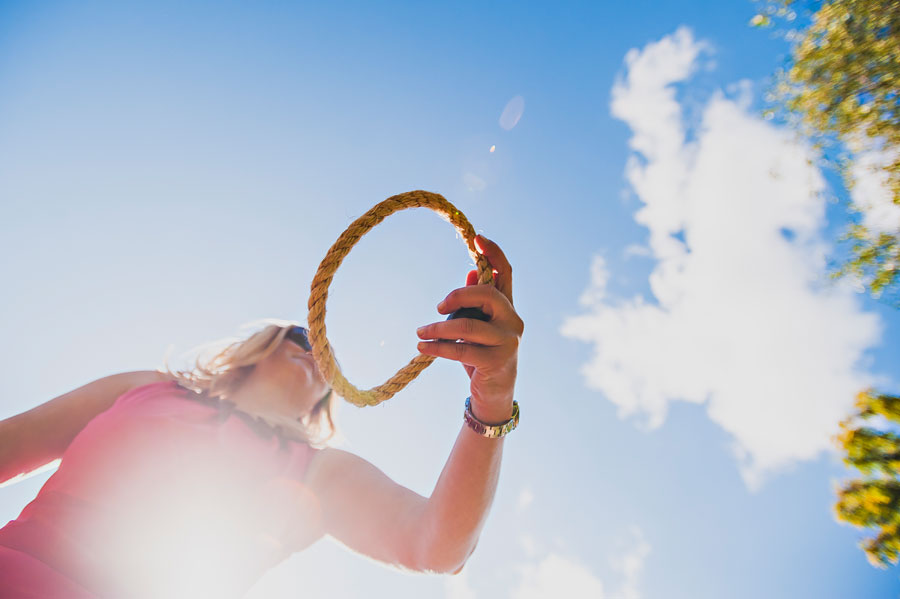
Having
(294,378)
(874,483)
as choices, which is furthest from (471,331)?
(874,483)

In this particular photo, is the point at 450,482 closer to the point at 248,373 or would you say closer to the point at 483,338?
the point at 483,338

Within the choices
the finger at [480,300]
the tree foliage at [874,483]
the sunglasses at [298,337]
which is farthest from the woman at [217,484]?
the tree foliage at [874,483]

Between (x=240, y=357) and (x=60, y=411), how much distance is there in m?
1.09

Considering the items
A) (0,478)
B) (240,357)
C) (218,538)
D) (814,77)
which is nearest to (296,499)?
(218,538)

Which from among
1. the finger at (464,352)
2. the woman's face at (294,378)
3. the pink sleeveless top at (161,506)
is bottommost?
the pink sleeveless top at (161,506)

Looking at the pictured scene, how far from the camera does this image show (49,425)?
2.42m

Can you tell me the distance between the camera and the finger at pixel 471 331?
133 centimetres

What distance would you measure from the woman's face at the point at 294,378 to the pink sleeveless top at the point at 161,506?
0.45 metres

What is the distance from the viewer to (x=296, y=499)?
2.56 meters

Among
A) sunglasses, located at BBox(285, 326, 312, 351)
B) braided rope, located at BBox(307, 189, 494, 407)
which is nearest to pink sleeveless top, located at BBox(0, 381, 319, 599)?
sunglasses, located at BBox(285, 326, 312, 351)

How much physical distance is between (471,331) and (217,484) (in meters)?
1.89

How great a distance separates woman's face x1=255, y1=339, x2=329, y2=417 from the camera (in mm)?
3230

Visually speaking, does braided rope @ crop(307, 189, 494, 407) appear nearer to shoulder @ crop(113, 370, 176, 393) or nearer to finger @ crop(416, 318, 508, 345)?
finger @ crop(416, 318, 508, 345)

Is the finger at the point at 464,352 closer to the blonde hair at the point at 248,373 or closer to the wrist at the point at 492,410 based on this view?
the wrist at the point at 492,410
